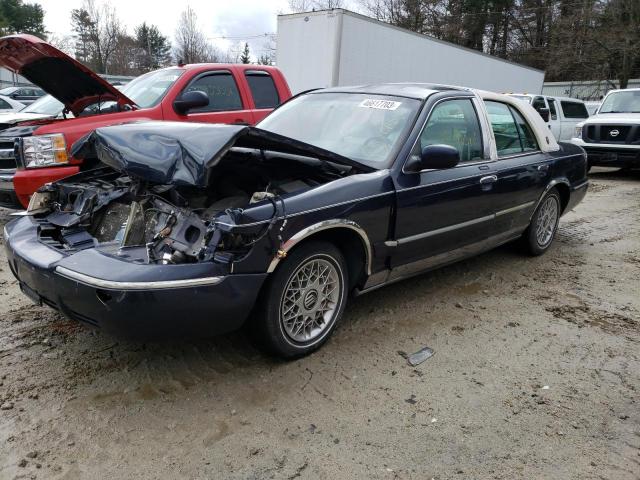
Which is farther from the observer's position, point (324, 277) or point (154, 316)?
point (324, 277)

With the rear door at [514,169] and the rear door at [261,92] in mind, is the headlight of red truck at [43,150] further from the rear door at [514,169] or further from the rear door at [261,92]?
the rear door at [514,169]

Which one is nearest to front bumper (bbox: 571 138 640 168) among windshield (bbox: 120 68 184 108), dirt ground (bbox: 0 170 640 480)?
dirt ground (bbox: 0 170 640 480)

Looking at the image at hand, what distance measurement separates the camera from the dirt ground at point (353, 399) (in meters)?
2.46

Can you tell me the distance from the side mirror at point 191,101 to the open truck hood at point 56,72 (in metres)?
0.51

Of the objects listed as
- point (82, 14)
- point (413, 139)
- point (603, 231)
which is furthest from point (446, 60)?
point (82, 14)

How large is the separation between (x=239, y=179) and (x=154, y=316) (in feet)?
4.28

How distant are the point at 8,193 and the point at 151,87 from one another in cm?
208

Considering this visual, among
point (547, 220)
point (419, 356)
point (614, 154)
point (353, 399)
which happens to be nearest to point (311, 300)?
point (353, 399)

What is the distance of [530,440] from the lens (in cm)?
267

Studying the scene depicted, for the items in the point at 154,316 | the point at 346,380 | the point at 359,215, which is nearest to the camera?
the point at 154,316

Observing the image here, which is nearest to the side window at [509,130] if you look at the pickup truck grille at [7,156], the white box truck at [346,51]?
the pickup truck grille at [7,156]

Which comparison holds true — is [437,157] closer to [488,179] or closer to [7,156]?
[488,179]

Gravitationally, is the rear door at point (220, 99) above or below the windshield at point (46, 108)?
above

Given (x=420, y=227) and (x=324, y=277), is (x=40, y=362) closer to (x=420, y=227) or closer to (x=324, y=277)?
(x=324, y=277)
